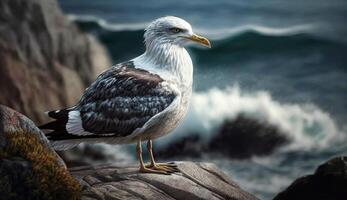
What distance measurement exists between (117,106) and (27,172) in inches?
35.0

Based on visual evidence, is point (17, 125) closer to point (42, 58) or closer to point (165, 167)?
point (165, 167)

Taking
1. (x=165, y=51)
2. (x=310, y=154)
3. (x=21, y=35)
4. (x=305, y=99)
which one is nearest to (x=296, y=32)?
(x=305, y=99)

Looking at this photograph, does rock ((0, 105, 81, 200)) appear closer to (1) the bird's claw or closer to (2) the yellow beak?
(1) the bird's claw

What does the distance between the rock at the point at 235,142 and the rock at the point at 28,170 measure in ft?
8.18

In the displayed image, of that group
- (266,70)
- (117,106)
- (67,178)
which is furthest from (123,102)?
(266,70)

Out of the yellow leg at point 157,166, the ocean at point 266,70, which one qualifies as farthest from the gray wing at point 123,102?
the ocean at point 266,70

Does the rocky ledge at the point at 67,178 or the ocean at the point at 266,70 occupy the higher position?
the ocean at the point at 266,70

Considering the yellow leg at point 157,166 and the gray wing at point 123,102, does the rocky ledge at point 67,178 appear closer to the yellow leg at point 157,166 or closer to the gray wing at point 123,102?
the yellow leg at point 157,166

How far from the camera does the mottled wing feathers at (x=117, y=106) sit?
21.0ft

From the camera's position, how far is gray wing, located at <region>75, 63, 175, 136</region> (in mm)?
6391

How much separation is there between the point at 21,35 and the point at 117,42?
4.09 ft

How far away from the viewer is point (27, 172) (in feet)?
19.8

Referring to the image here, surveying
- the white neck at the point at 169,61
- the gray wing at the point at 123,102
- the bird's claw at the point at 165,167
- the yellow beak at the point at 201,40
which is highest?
the yellow beak at the point at 201,40

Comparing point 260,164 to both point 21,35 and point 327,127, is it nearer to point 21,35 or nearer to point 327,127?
point 327,127
